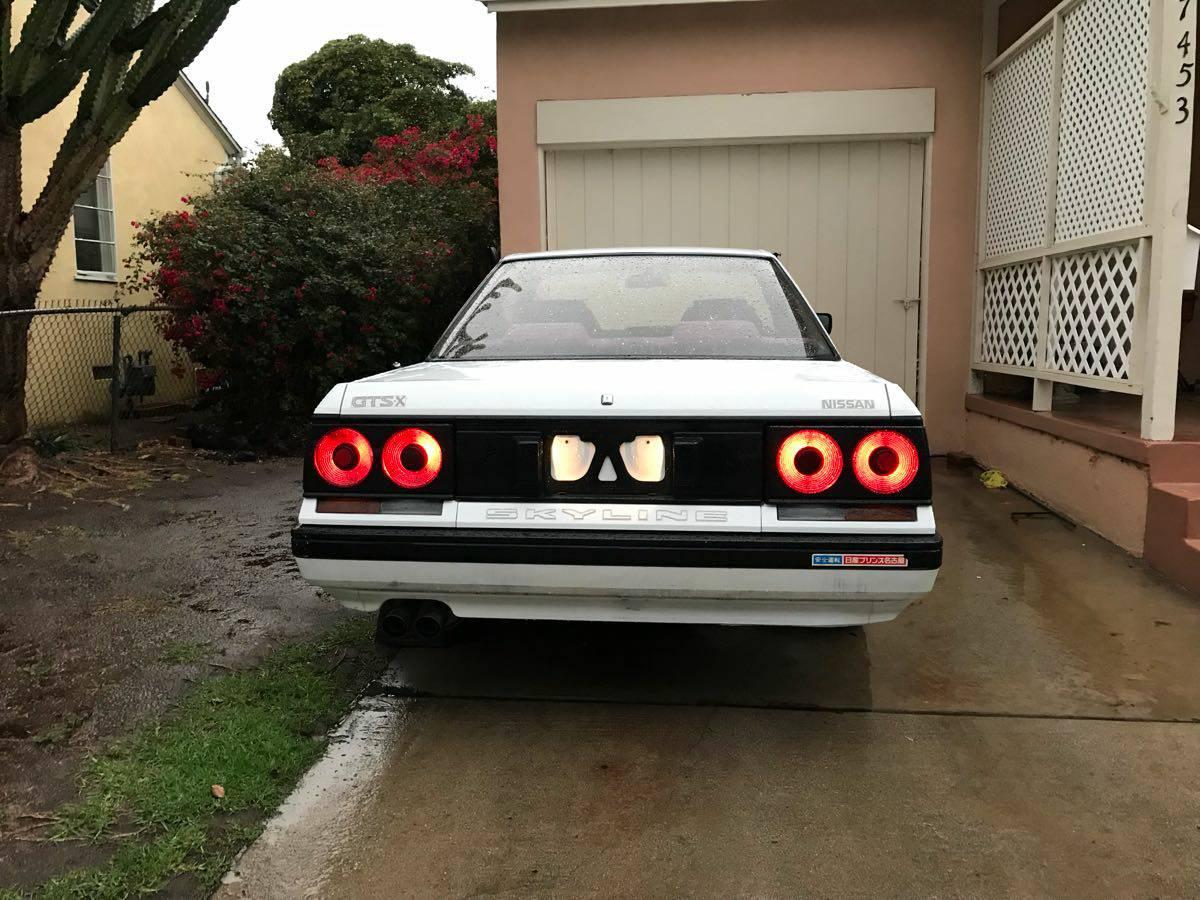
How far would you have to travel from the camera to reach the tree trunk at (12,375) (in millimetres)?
6367

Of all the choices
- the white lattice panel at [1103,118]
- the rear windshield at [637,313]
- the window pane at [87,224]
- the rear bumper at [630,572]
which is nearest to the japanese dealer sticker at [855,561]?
the rear bumper at [630,572]

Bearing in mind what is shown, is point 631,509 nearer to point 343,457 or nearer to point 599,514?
point 599,514

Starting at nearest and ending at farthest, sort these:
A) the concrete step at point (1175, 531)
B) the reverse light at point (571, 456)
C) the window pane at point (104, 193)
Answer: the reverse light at point (571, 456)
the concrete step at point (1175, 531)
the window pane at point (104, 193)

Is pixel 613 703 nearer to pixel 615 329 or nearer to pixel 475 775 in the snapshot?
pixel 475 775

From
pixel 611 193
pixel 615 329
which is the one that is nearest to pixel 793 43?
pixel 611 193

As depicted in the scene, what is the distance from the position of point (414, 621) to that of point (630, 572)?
67 centimetres

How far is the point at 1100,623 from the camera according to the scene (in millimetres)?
3963

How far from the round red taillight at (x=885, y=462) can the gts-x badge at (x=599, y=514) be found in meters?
0.38

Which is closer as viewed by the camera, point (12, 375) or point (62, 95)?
point (62, 95)

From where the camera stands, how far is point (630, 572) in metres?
2.67

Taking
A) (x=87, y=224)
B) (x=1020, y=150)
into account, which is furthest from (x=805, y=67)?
(x=87, y=224)

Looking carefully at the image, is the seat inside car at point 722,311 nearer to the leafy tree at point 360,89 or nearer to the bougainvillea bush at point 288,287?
the bougainvillea bush at point 288,287

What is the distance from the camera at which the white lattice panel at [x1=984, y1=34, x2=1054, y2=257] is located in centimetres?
627

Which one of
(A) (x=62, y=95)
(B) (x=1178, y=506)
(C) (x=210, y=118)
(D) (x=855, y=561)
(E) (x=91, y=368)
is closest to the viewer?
(D) (x=855, y=561)
